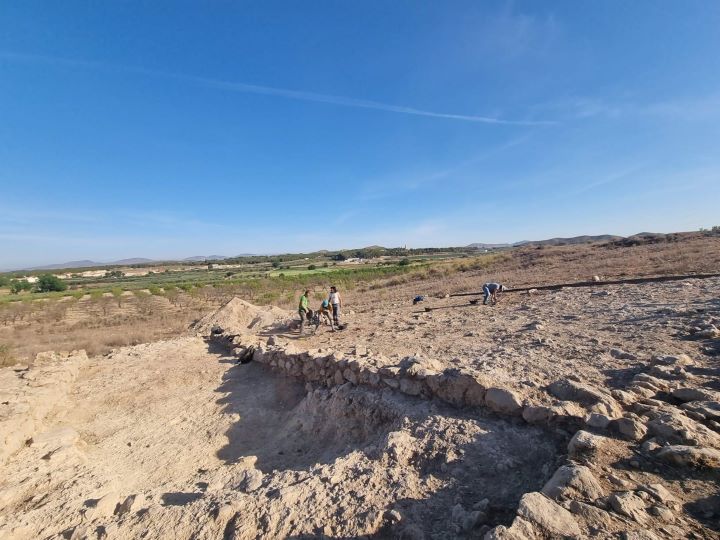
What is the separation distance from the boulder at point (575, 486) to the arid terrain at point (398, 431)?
2 centimetres

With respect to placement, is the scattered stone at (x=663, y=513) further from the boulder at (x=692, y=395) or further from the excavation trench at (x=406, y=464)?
the boulder at (x=692, y=395)

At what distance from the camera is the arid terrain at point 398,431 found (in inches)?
123

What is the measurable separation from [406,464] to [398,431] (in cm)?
62

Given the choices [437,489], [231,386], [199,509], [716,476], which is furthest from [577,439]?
[231,386]

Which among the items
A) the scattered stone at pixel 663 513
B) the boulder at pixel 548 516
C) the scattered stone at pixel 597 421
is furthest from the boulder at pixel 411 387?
the scattered stone at pixel 663 513

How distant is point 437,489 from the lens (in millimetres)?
3609

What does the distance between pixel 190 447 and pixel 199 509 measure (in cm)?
346

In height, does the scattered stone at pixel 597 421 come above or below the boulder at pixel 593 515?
above

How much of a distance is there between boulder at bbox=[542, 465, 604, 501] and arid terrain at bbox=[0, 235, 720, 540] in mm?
16

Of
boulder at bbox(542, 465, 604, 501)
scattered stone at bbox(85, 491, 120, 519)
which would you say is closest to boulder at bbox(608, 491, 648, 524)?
boulder at bbox(542, 465, 604, 501)

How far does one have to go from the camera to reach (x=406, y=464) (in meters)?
4.09

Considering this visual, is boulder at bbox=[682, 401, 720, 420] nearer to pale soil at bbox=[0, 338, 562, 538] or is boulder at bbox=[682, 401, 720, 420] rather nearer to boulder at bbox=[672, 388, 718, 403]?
boulder at bbox=[672, 388, 718, 403]

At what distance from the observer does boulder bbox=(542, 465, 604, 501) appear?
113 inches

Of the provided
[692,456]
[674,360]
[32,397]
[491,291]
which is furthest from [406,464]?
[491,291]
